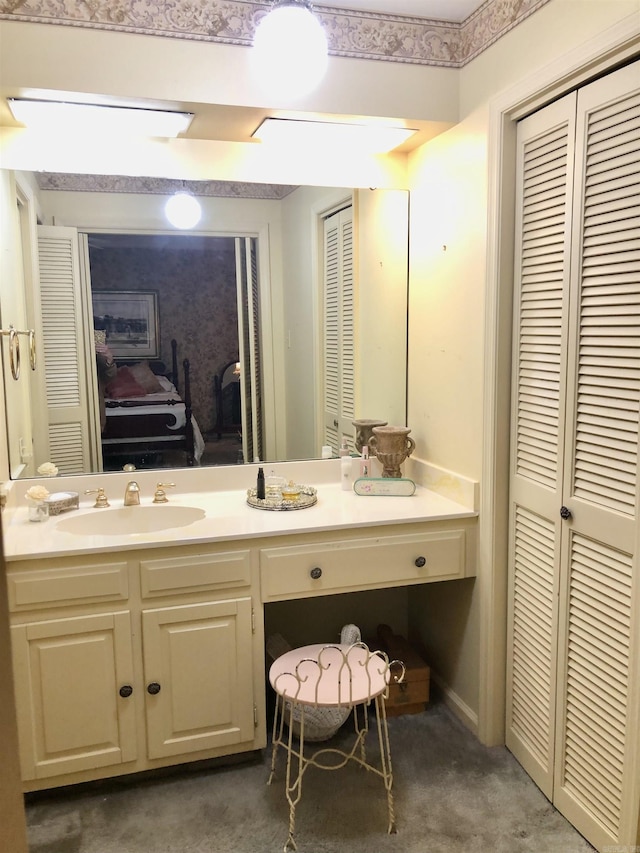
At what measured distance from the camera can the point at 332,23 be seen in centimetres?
200

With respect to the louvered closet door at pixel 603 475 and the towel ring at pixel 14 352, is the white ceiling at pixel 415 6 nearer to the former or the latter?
the louvered closet door at pixel 603 475

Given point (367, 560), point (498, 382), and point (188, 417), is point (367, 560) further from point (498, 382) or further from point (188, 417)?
point (188, 417)

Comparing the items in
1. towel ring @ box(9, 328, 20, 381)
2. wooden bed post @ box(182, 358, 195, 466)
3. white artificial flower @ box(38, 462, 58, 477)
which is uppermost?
towel ring @ box(9, 328, 20, 381)

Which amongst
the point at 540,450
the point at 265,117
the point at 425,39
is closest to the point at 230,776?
Answer: the point at 540,450

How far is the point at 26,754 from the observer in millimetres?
1847

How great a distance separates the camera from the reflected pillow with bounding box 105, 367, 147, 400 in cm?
231

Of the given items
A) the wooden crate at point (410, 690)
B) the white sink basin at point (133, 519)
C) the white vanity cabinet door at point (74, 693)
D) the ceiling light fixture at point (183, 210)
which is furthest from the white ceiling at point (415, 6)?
the wooden crate at point (410, 690)

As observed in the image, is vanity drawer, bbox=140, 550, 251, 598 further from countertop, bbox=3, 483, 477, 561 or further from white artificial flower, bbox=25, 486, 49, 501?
white artificial flower, bbox=25, 486, 49, 501

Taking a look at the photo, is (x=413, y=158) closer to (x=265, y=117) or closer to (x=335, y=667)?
(x=265, y=117)

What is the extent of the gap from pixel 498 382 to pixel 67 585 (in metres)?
1.39

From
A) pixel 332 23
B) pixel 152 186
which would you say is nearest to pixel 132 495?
pixel 152 186

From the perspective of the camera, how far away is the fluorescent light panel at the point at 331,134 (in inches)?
83.4

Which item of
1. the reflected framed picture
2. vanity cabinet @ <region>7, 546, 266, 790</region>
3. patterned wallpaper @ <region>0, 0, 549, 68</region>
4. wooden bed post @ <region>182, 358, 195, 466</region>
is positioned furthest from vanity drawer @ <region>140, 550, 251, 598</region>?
patterned wallpaper @ <region>0, 0, 549, 68</region>

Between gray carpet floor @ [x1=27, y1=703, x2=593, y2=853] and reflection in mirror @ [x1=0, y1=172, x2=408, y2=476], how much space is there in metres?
1.05
